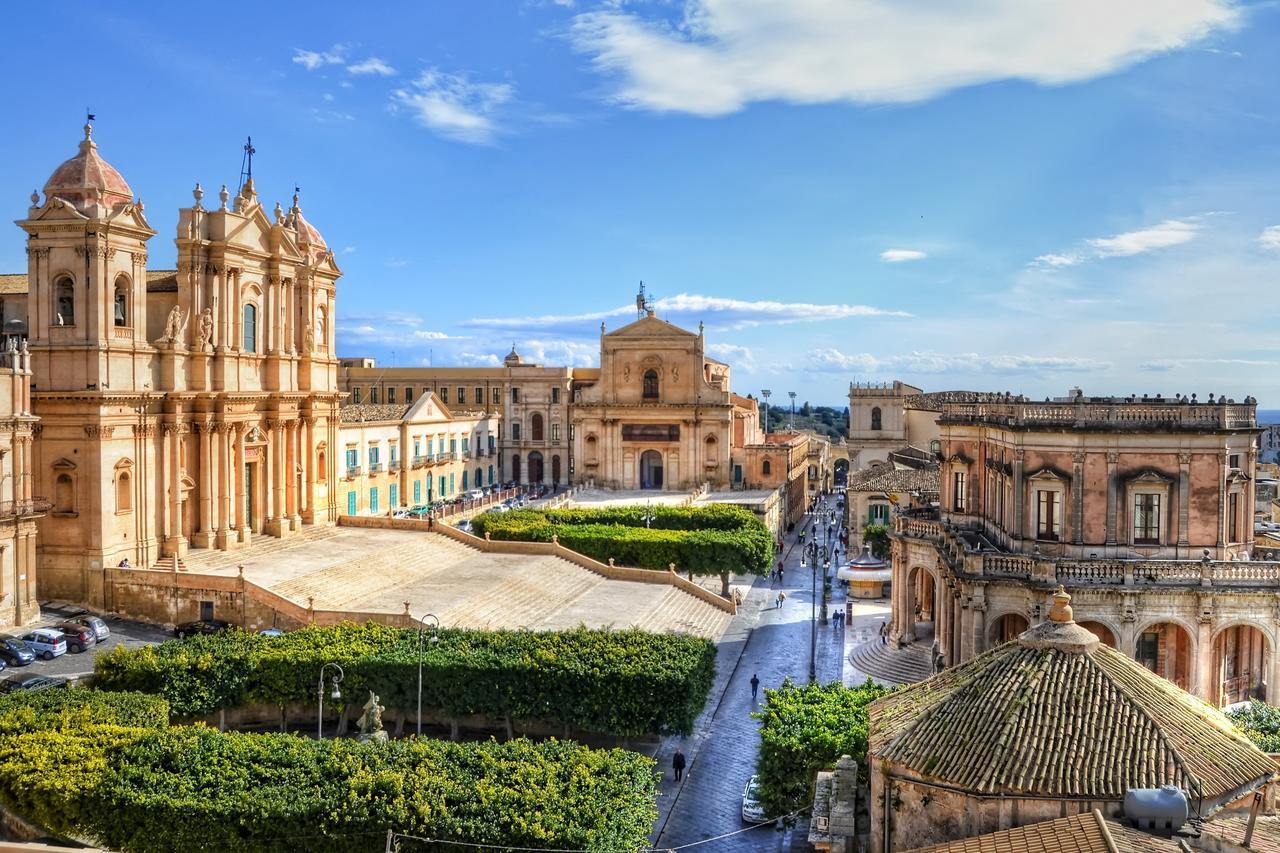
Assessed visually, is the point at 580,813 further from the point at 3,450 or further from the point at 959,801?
the point at 3,450

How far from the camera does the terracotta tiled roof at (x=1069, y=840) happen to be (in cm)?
1184

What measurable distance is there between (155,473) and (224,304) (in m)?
8.32

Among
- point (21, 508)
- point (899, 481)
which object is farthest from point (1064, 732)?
point (899, 481)

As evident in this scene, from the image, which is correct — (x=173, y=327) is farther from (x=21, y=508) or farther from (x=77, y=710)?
(x=77, y=710)

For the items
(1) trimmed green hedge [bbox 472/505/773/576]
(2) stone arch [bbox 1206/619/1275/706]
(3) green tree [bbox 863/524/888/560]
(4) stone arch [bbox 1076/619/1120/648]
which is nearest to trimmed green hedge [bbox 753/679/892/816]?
(4) stone arch [bbox 1076/619/1120/648]

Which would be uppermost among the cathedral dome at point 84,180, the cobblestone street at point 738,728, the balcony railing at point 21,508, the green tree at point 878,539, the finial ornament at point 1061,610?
the cathedral dome at point 84,180

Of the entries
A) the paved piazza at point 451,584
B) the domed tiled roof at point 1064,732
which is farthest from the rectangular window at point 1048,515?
the domed tiled roof at point 1064,732

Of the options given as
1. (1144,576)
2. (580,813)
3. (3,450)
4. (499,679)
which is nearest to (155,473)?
(3,450)

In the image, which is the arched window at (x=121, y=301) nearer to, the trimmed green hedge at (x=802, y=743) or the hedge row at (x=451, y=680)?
the hedge row at (x=451, y=680)

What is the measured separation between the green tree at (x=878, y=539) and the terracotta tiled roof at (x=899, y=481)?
232 centimetres

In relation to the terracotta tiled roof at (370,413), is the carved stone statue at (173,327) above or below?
above

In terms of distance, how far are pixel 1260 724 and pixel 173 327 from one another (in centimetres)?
4014

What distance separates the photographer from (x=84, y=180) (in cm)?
3872

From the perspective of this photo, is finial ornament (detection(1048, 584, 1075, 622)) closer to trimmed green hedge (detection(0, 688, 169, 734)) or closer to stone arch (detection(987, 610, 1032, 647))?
stone arch (detection(987, 610, 1032, 647))
